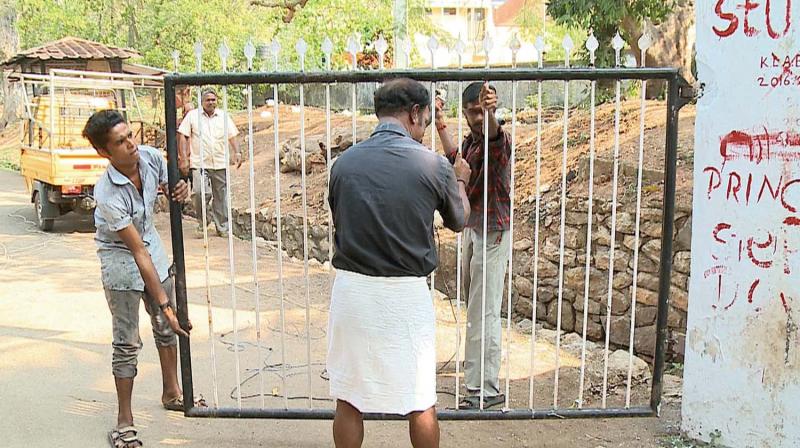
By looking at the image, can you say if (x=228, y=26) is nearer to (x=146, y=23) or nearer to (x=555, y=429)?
(x=146, y=23)

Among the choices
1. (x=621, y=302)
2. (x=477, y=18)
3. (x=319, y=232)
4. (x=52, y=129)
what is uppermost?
(x=477, y=18)

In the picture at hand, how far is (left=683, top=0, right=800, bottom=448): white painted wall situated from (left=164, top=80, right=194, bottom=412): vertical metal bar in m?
2.67

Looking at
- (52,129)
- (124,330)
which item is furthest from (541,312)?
(52,129)

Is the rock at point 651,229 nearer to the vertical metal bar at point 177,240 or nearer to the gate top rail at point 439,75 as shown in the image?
the gate top rail at point 439,75

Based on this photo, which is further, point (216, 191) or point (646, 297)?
point (216, 191)

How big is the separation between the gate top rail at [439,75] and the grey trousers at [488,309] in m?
1.02

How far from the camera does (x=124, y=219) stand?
3707mm

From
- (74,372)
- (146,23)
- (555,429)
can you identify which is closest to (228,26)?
(146,23)

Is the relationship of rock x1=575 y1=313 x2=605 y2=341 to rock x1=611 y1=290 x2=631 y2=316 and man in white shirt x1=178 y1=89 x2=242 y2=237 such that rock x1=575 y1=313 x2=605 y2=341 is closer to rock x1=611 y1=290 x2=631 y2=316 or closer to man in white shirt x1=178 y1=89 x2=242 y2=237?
rock x1=611 y1=290 x2=631 y2=316

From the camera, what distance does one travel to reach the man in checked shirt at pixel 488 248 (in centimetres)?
423

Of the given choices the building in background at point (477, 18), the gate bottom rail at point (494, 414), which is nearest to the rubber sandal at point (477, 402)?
the gate bottom rail at point (494, 414)

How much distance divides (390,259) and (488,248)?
4.80ft

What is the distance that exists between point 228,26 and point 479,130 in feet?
55.0

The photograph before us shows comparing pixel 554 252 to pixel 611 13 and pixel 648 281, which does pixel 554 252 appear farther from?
pixel 611 13
